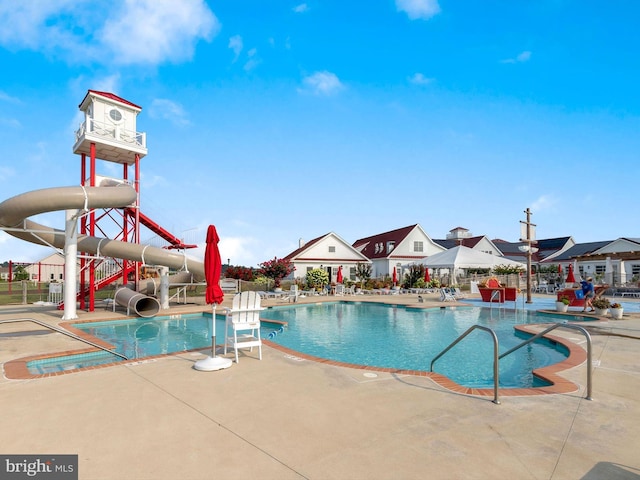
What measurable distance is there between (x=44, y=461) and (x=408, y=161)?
1636 centimetres

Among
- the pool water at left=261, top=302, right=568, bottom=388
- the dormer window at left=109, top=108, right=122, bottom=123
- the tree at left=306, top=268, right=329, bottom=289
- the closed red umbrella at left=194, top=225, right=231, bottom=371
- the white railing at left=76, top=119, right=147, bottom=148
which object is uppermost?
the dormer window at left=109, top=108, right=122, bottom=123

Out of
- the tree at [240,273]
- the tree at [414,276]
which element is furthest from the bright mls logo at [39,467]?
the tree at [414,276]

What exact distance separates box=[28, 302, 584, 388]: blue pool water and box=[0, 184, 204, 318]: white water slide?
212cm

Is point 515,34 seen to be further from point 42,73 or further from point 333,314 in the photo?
point 42,73

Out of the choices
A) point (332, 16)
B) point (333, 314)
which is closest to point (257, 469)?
point (333, 314)

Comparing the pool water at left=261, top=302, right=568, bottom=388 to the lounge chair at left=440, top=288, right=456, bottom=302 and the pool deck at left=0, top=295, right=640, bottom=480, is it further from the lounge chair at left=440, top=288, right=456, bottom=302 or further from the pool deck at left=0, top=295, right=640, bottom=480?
the lounge chair at left=440, top=288, right=456, bottom=302

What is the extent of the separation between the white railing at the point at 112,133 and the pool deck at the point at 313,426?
44.1 ft

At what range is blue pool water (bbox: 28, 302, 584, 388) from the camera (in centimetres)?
759

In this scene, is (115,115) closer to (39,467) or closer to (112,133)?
(112,133)

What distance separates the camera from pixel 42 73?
576 inches

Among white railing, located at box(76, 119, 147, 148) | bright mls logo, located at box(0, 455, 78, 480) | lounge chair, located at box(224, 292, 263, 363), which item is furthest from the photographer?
white railing, located at box(76, 119, 147, 148)

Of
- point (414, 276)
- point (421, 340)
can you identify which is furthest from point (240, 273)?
point (421, 340)

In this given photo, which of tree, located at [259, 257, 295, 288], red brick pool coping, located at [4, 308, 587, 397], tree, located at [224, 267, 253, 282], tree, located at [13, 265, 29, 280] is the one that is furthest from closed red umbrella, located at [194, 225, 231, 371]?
tree, located at [13, 265, 29, 280]

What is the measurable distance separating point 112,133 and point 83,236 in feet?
16.6
